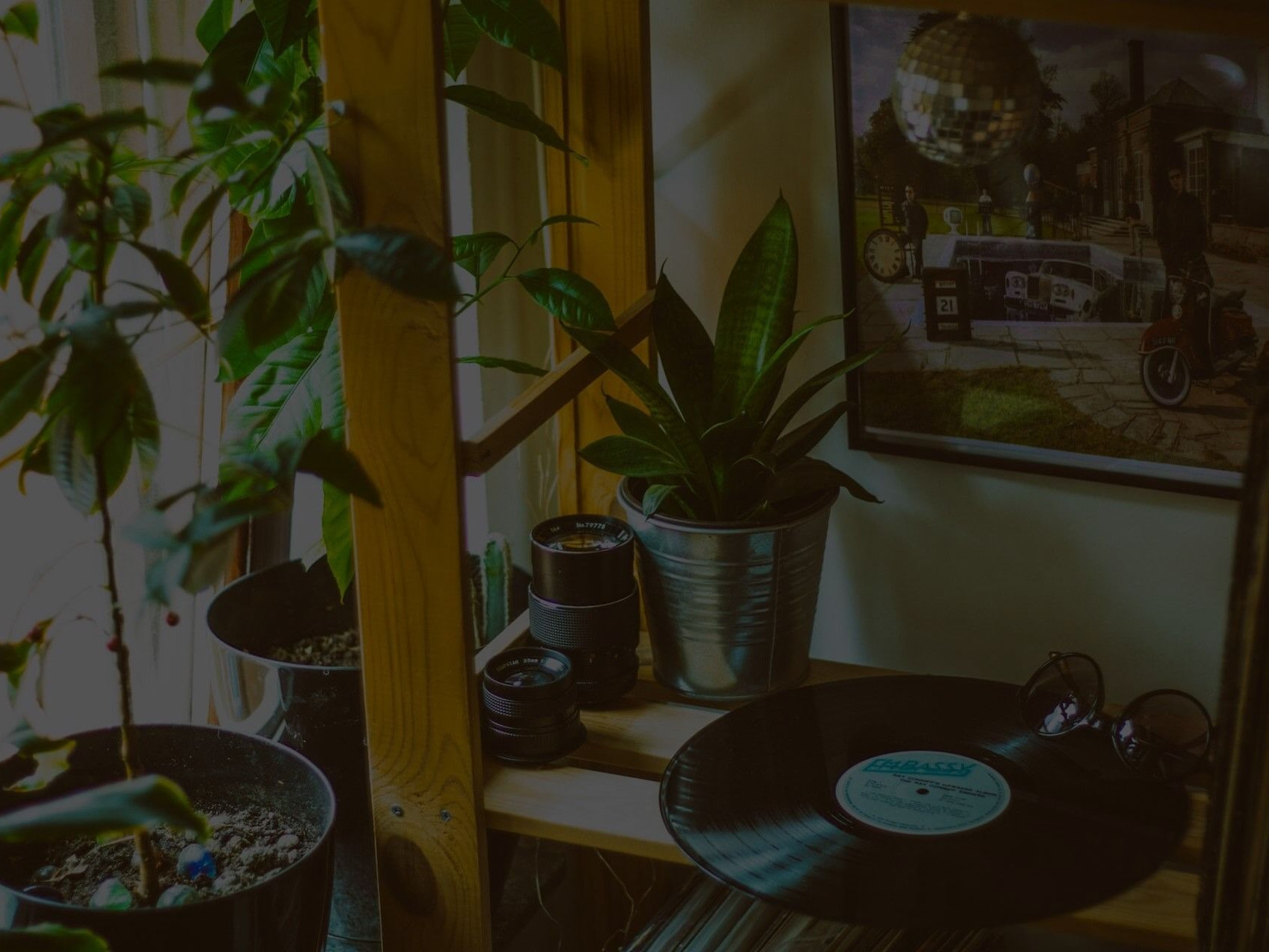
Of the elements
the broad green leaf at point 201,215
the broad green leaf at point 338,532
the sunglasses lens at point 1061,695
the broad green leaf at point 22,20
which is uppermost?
the broad green leaf at point 22,20

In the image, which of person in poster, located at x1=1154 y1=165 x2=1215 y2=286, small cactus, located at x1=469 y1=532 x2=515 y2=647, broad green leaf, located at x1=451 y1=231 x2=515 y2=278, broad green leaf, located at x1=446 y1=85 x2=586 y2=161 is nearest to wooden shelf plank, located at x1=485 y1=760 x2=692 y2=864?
small cactus, located at x1=469 y1=532 x2=515 y2=647

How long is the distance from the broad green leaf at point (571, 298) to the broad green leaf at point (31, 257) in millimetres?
480

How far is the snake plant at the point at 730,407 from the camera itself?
1184 mm

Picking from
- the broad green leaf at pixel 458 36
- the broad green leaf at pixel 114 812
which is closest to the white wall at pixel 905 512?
the broad green leaf at pixel 458 36

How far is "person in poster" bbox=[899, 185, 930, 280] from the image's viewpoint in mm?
1339

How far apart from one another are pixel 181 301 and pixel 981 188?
820 mm

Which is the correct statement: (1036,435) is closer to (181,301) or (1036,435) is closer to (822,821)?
(822,821)

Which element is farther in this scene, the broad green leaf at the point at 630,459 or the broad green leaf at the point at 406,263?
the broad green leaf at the point at 630,459

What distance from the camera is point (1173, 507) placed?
1317 mm

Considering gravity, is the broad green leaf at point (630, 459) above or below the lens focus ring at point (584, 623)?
above

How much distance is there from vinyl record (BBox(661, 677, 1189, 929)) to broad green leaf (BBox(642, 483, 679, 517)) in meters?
0.20

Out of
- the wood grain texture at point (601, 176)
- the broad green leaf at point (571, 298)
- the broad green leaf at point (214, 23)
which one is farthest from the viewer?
the wood grain texture at point (601, 176)

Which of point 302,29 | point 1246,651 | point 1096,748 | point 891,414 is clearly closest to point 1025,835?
point 1096,748

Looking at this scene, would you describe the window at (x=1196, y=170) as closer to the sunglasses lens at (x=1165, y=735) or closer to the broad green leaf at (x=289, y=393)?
the sunglasses lens at (x=1165, y=735)
